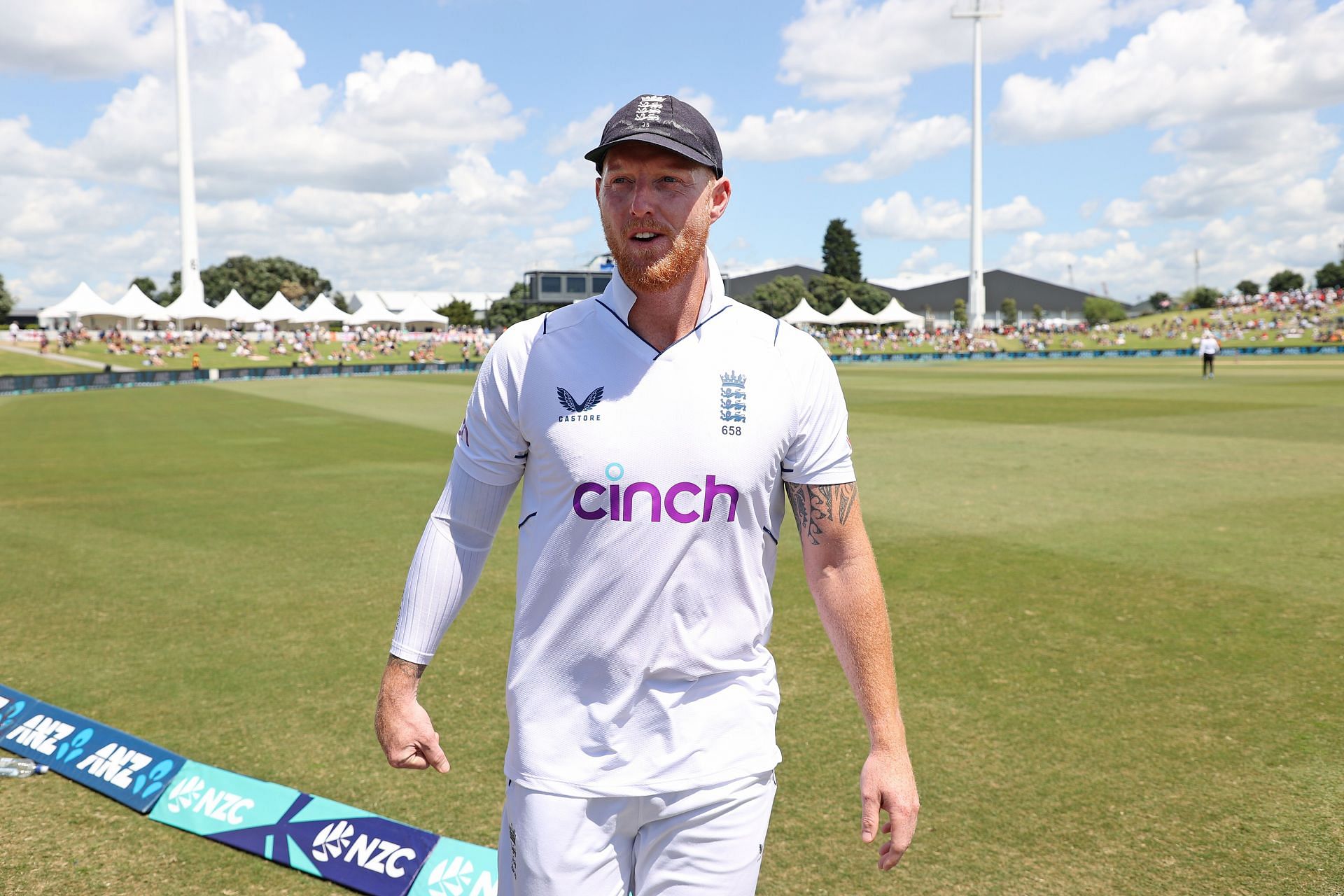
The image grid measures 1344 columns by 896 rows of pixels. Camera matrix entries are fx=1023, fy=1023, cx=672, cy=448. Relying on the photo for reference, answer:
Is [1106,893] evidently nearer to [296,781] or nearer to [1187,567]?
[296,781]

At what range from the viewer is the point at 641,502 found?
2.26 metres

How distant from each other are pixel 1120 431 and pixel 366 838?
18708 millimetres

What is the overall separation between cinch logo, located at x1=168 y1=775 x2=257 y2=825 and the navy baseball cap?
3.37m

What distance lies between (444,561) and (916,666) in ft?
14.7

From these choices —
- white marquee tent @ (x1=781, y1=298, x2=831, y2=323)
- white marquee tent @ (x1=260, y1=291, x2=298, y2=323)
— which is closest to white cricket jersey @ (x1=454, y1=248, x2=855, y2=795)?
white marquee tent @ (x1=260, y1=291, x2=298, y2=323)

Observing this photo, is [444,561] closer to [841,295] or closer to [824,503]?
[824,503]

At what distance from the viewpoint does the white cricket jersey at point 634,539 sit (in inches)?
89.1

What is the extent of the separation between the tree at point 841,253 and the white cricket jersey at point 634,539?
406 ft

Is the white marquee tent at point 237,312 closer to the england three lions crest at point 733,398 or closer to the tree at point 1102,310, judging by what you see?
the england three lions crest at point 733,398

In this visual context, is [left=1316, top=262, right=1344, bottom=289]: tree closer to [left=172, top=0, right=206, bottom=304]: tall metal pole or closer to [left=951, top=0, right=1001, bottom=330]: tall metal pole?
[left=951, top=0, right=1001, bottom=330]: tall metal pole

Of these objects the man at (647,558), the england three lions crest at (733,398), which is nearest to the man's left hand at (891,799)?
the man at (647,558)

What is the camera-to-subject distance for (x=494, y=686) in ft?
19.9

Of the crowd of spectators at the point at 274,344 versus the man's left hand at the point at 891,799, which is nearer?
the man's left hand at the point at 891,799

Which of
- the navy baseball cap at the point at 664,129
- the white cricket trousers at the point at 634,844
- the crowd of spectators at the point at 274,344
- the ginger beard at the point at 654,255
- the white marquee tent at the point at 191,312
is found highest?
the white marquee tent at the point at 191,312
